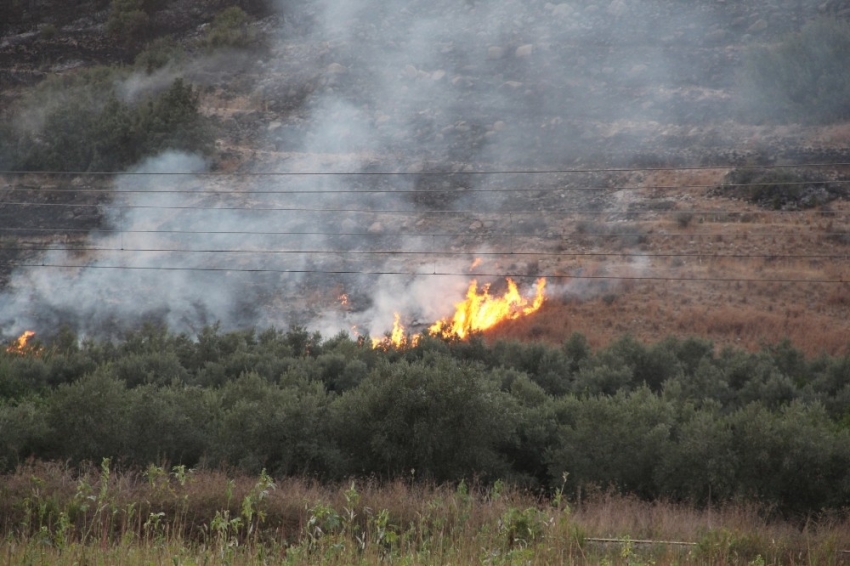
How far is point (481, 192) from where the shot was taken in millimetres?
37406

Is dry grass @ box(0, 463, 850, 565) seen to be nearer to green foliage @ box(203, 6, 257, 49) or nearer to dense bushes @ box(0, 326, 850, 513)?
dense bushes @ box(0, 326, 850, 513)

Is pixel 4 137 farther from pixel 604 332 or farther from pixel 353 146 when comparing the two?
pixel 604 332

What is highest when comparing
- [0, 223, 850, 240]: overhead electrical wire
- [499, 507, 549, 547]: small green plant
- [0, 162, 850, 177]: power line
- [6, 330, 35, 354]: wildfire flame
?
[0, 162, 850, 177]: power line

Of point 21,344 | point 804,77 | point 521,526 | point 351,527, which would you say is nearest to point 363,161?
point 21,344

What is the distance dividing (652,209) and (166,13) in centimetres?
3192

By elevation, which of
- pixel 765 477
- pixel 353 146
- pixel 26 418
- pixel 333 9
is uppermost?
pixel 333 9

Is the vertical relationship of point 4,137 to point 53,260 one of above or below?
above

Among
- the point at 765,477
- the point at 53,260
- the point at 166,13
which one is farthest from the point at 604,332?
the point at 166,13

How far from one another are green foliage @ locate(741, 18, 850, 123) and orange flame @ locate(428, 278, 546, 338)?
13.2 metres

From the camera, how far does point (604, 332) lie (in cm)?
3111

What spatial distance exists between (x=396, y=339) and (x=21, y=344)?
1242 cm

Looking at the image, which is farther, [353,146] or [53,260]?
[353,146]

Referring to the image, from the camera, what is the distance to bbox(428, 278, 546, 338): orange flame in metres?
31.8

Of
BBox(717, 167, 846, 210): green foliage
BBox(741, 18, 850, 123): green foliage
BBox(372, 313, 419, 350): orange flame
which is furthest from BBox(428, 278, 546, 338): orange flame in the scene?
BBox(741, 18, 850, 123): green foliage
